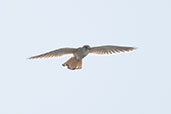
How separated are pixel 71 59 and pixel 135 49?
87.6 inches

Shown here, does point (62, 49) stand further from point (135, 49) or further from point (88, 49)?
point (135, 49)

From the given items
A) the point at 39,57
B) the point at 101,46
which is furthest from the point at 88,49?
the point at 39,57

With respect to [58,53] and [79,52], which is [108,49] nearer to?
[79,52]

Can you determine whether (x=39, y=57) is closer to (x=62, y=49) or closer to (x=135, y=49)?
(x=62, y=49)

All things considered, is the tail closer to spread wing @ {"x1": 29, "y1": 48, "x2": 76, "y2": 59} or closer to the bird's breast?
the bird's breast

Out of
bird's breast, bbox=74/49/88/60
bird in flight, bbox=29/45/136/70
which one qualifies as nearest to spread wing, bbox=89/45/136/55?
bird in flight, bbox=29/45/136/70

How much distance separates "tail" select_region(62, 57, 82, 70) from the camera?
64.6 ft

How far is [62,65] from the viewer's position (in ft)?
64.6

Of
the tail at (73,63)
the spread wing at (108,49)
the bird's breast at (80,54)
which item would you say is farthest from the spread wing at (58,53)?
the spread wing at (108,49)

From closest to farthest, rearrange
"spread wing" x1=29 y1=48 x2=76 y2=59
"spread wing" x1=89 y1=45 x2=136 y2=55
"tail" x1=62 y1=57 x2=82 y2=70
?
"tail" x1=62 y1=57 x2=82 y2=70, "spread wing" x1=29 y1=48 x2=76 y2=59, "spread wing" x1=89 y1=45 x2=136 y2=55

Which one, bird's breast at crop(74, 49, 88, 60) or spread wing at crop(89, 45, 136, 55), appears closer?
bird's breast at crop(74, 49, 88, 60)

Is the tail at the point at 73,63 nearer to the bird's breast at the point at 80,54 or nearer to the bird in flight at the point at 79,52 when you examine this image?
the bird in flight at the point at 79,52

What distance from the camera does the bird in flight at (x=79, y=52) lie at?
65.0 feet

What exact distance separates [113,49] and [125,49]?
0.41 meters
